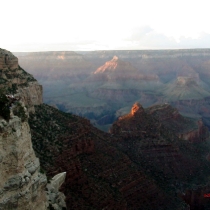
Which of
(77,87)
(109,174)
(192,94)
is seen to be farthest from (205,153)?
(77,87)

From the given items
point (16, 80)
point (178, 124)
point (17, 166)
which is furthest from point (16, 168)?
point (178, 124)

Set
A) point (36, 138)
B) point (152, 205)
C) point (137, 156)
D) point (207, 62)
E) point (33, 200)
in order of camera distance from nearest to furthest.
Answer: point (33, 200), point (36, 138), point (152, 205), point (137, 156), point (207, 62)

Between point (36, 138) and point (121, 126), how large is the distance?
861 inches

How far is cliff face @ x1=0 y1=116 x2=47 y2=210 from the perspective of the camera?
10852 mm

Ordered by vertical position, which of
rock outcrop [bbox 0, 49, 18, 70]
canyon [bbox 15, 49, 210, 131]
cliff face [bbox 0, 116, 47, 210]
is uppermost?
rock outcrop [bbox 0, 49, 18, 70]

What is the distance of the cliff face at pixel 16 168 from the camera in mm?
10852

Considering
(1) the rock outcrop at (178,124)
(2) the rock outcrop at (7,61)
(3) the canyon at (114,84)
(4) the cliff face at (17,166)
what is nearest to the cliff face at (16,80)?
(2) the rock outcrop at (7,61)

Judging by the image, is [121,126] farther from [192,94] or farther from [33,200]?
[192,94]

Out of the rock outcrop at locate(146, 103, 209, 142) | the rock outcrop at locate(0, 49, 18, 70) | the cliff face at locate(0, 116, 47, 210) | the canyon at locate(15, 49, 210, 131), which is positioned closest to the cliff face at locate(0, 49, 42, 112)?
the rock outcrop at locate(0, 49, 18, 70)

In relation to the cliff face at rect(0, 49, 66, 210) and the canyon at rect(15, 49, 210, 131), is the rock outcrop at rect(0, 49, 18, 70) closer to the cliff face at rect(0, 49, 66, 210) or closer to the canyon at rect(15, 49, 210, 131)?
the cliff face at rect(0, 49, 66, 210)

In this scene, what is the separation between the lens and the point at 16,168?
11.2 metres

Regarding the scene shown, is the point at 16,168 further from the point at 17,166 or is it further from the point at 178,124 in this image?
the point at 178,124

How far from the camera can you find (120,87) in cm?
14675

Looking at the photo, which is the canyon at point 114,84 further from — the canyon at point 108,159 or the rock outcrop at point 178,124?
the canyon at point 108,159
